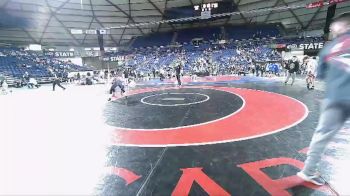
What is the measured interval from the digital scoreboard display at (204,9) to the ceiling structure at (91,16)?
1139mm

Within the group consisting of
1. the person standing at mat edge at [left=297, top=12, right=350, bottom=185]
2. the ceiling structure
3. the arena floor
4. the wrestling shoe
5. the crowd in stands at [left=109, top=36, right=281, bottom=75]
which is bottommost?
the arena floor

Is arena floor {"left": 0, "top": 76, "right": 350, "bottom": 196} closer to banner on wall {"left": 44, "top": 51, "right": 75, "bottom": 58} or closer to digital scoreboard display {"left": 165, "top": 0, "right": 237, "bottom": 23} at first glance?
digital scoreboard display {"left": 165, "top": 0, "right": 237, "bottom": 23}

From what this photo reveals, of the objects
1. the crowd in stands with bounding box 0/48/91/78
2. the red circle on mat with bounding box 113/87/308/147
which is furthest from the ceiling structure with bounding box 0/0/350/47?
the red circle on mat with bounding box 113/87/308/147

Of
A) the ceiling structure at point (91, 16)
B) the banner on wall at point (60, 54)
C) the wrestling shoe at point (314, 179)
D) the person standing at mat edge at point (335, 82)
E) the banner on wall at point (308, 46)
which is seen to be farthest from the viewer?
the banner on wall at point (60, 54)

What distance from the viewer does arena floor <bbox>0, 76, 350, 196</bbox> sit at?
3.22 metres

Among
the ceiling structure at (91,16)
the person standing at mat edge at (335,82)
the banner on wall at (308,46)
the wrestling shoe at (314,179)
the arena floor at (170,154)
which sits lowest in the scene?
the arena floor at (170,154)

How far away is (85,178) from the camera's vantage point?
11.8 ft

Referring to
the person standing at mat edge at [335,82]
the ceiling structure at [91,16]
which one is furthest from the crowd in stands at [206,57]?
the person standing at mat edge at [335,82]

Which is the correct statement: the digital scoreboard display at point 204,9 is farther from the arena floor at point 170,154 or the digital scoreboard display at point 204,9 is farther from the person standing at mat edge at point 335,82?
the person standing at mat edge at point 335,82

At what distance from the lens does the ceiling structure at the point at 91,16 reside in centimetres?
3139

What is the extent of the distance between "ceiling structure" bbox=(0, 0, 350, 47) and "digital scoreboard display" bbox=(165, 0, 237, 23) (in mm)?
1139

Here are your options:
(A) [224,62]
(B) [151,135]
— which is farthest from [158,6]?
(B) [151,135]

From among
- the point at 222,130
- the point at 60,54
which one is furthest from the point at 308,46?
the point at 60,54

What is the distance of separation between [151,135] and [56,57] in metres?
41.2
